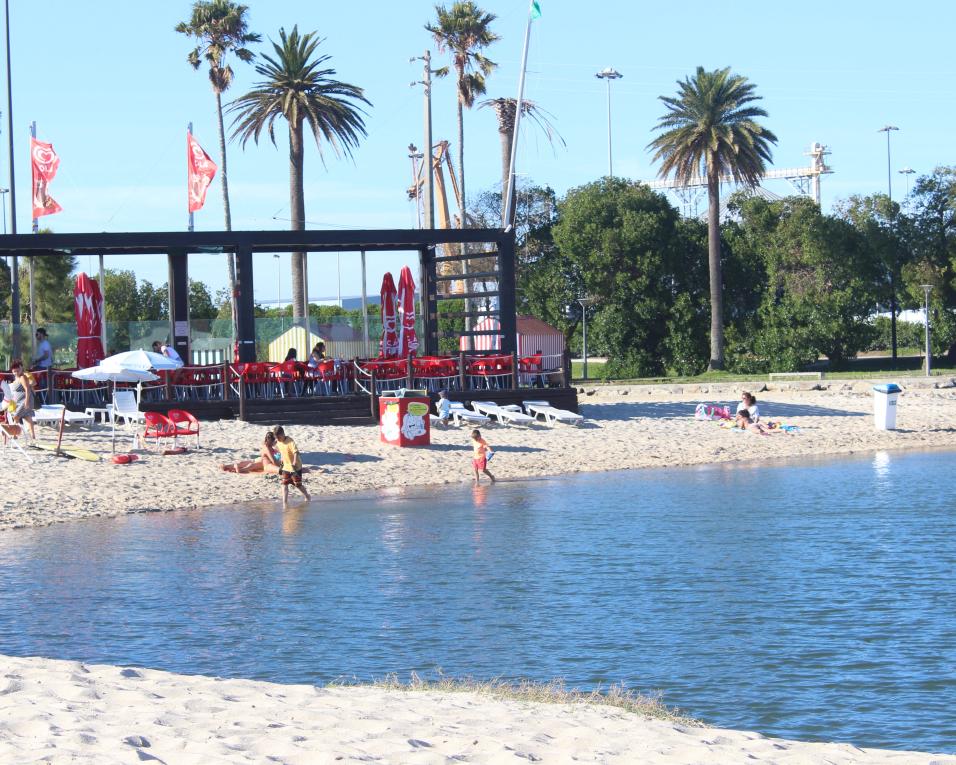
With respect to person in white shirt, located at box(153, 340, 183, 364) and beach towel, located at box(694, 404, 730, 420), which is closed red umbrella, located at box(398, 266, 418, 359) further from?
beach towel, located at box(694, 404, 730, 420)

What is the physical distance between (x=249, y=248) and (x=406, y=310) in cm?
435

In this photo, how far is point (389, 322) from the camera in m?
32.5

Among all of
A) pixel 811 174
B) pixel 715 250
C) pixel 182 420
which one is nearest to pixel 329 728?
pixel 182 420

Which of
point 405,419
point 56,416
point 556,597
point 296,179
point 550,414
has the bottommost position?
point 556,597

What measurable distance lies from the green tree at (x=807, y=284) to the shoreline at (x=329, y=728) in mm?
49285

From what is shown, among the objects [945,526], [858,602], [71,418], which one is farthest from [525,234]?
[858,602]

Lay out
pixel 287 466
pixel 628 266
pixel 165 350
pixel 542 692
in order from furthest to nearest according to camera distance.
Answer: pixel 628 266
pixel 165 350
pixel 287 466
pixel 542 692

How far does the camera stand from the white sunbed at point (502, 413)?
30.1 meters

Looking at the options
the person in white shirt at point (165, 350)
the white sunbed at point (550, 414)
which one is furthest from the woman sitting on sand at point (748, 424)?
the person in white shirt at point (165, 350)

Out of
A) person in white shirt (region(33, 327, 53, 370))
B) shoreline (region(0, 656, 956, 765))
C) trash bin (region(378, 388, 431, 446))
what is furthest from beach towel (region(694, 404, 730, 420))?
shoreline (region(0, 656, 956, 765))

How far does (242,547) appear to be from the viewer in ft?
59.0

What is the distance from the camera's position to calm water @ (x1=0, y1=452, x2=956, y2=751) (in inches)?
434

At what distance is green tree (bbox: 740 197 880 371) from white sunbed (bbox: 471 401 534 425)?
2903cm

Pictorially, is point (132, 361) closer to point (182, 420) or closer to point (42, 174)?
point (182, 420)
